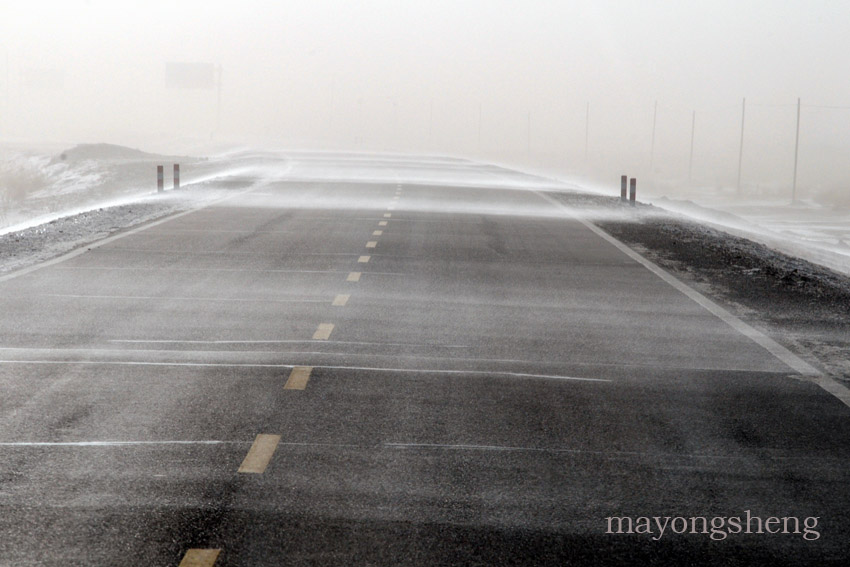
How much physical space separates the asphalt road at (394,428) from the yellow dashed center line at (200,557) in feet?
0.04

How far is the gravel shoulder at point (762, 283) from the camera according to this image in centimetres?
1059

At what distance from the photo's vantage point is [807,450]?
22.3 feet

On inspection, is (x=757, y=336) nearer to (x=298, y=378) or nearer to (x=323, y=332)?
(x=323, y=332)

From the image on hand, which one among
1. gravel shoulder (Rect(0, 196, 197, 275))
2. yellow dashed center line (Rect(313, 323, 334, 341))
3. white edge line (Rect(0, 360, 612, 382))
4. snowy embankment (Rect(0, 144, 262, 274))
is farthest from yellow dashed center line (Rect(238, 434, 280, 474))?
snowy embankment (Rect(0, 144, 262, 274))

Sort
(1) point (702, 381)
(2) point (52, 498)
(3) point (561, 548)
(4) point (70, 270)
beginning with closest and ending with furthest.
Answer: (3) point (561, 548) < (2) point (52, 498) < (1) point (702, 381) < (4) point (70, 270)

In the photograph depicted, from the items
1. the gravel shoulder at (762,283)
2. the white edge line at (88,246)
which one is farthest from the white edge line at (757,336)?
the white edge line at (88,246)

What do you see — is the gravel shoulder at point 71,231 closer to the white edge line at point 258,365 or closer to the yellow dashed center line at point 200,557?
the white edge line at point 258,365

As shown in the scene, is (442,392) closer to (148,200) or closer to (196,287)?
(196,287)

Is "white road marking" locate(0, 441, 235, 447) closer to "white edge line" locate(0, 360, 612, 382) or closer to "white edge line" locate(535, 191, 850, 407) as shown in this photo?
"white edge line" locate(0, 360, 612, 382)

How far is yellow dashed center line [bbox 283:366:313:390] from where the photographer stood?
8.12m

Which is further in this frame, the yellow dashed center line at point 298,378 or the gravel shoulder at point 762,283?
the gravel shoulder at point 762,283

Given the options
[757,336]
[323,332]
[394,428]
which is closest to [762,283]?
[757,336]

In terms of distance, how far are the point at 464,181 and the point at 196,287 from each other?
35604 millimetres

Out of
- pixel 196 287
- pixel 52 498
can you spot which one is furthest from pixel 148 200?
pixel 52 498
